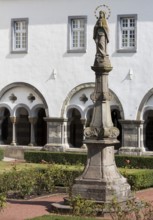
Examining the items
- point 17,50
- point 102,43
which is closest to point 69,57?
point 17,50

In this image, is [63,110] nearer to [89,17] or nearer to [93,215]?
[89,17]

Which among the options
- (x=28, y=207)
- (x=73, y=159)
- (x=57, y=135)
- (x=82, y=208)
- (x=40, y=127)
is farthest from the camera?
(x=40, y=127)

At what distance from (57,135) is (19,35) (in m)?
6.06

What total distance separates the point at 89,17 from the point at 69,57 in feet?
7.69

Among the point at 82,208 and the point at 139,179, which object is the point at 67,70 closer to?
the point at 139,179

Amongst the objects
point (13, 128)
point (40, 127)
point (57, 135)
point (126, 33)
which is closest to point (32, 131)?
point (13, 128)

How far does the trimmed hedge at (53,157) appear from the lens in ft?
101

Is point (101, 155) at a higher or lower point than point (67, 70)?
lower

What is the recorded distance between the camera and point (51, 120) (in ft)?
114

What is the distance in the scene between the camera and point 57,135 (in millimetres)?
34375

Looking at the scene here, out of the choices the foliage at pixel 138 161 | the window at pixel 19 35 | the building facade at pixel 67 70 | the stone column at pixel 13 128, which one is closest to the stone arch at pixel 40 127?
the building facade at pixel 67 70

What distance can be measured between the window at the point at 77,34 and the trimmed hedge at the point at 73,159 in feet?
20.0

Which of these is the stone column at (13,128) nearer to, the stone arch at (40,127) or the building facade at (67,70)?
the building facade at (67,70)

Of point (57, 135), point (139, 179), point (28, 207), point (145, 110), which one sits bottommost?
point (28, 207)
